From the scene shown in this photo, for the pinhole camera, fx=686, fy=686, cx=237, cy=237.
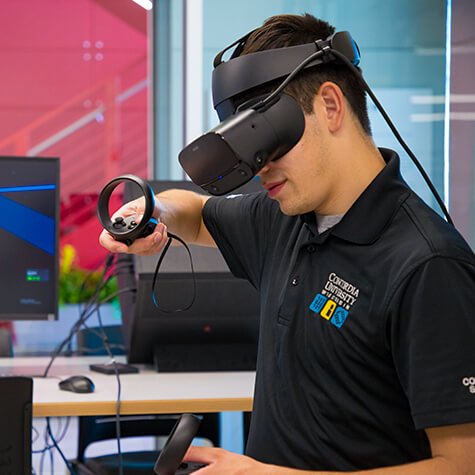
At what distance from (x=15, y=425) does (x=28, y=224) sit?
0.76 meters

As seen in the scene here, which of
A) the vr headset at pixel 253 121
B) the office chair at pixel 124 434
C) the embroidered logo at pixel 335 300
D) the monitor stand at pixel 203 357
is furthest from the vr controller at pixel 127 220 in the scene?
the office chair at pixel 124 434

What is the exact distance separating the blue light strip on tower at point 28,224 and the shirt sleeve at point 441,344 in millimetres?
1330

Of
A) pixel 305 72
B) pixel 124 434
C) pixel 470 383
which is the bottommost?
pixel 124 434

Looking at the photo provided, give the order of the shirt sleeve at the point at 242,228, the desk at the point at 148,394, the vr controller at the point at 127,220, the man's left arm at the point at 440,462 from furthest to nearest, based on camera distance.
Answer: the desk at the point at 148,394, the shirt sleeve at the point at 242,228, the vr controller at the point at 127,220, the man's left arm at the point at 440,462

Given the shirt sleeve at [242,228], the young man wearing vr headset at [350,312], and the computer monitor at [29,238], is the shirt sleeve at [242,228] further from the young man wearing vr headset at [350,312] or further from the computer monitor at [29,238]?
the computer monitor at [29,238]

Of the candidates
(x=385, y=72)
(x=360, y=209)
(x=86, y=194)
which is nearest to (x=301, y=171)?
(x=360, y=209)

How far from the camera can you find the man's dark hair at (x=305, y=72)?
1.00 metres

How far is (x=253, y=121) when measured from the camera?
0.94 m

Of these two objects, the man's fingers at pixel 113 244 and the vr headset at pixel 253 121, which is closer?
the vr headset at pixel 253 121

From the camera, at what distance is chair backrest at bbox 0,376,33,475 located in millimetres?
1312

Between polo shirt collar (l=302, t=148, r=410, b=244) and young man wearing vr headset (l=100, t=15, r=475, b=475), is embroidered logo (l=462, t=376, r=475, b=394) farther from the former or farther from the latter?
polo shirt collar (l=302, t=148, r=410, b=244)

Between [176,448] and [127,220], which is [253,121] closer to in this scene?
[127,220]

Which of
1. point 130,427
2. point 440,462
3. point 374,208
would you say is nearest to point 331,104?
Answer: point 374,208

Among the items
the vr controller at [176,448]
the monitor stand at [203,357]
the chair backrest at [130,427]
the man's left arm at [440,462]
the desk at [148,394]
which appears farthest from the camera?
the chair backrest at [130,427]
